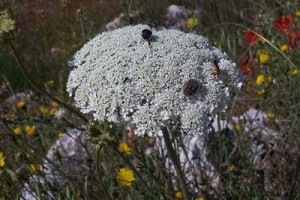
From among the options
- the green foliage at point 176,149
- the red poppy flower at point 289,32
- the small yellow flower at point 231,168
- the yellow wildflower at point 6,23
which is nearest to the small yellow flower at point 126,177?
the green foliage at point 176,149

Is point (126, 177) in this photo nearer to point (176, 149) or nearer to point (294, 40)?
point (176, 149)

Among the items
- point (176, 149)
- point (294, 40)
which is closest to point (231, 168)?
point (176, 149)

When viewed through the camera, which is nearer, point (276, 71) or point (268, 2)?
point (276, 71)

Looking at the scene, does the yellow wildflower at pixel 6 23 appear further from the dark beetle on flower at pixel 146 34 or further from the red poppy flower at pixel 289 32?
the red poppy flower at pixel 289 32

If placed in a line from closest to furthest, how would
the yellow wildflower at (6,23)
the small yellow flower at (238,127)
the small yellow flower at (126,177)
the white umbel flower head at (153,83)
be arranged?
the yellow wildflower at (6,23)
the white umbel flower head at (153,83)
the small yellow flower at (126,177)
the small yellow flower at (238,127)

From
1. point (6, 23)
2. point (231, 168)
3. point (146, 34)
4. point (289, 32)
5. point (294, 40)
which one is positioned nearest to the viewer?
point (6, 23)

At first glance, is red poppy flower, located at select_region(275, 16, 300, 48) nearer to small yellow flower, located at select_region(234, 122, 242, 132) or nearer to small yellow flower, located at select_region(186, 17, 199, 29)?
small yellow flower, located at select_region(186, 17, 199, 29)

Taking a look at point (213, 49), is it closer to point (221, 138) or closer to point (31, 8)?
point (221, 138)

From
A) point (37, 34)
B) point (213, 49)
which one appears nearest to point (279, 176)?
point (213, 49)

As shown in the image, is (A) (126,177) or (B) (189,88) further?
(A) (126,177)
